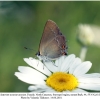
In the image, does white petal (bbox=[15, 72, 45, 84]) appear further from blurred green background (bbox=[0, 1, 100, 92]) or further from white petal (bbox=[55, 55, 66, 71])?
A: blurred green background (bbox=[0, 1, 100, 92])

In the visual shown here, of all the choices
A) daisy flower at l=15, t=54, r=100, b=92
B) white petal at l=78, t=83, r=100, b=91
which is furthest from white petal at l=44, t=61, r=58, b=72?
white petal at l=78, t=83, r=100, b=91

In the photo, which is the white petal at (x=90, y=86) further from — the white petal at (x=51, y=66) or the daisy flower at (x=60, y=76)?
the white petal at (x=51, y=66)

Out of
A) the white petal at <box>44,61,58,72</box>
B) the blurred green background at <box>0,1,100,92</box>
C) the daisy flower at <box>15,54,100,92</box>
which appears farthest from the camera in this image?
the blurred green background at <box>0,1,100,92</box>

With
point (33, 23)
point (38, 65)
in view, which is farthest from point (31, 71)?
point (33, 23)

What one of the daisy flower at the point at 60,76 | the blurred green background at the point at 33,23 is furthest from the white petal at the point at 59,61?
the blurred green background at the point at 33,23

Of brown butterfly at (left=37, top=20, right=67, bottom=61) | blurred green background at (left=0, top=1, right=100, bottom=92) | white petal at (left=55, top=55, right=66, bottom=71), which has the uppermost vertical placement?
blurred green background at (left=0, top=1, right=100, bottom=92)

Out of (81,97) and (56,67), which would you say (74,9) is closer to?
(56,67)
